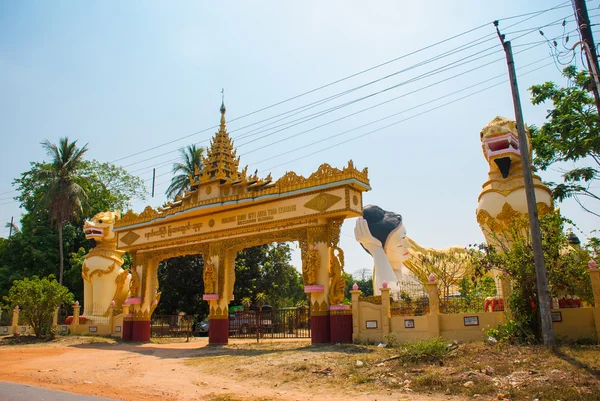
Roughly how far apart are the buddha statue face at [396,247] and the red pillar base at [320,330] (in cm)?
941

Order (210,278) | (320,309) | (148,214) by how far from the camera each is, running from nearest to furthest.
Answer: (320,309)
(210,278)
(148,214)

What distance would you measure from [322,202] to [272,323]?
7.27 metres

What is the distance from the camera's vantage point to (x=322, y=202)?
14.2 m

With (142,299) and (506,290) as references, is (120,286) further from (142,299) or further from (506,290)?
(506,290)

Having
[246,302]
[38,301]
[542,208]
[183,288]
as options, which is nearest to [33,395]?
[38,301]

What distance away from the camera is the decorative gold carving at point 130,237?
2009 cm

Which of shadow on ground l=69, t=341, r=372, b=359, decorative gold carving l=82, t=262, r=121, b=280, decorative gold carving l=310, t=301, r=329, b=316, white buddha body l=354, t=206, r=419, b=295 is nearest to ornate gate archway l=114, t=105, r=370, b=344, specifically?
decorative gold carving l=310, t=301, r=329, b=316

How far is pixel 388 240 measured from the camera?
22.7 meters

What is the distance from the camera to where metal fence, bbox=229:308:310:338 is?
63.5 ft

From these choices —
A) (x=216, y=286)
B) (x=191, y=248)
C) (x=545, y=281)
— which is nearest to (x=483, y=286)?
(x=545, y=281)

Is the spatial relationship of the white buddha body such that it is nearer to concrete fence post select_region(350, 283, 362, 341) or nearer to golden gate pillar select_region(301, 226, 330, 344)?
golden gate pillar select_region(301, 226, 330, 344)

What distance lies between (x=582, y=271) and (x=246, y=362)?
776 centimetres

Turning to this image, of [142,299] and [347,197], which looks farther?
[142,299]

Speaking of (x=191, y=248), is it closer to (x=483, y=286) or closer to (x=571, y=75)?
(x=483, y=286)
